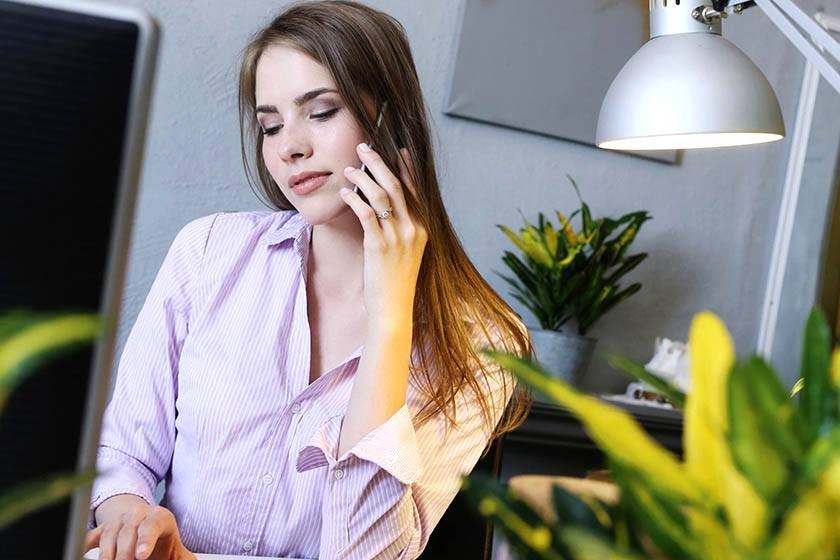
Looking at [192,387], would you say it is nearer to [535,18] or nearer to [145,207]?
[145,207]

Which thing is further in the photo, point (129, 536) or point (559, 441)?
→ point (559, 441)

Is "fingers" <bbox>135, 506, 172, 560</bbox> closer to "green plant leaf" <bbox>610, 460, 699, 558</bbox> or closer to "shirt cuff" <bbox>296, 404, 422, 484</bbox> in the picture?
"shirt cuff" <bbox>296, 404, 422, 484</bbox>

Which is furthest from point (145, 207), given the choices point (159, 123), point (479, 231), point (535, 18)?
point (535, 18)

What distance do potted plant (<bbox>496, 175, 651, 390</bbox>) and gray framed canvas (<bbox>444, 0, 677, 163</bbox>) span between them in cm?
21

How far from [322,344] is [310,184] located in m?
0.24

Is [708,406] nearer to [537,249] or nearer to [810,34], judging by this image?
[810,34]

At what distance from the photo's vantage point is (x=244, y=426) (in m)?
1.50

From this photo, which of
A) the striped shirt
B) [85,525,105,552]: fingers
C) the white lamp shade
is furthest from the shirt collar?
[85,525,105,552]: fingers

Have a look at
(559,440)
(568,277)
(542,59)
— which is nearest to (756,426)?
(559,440)

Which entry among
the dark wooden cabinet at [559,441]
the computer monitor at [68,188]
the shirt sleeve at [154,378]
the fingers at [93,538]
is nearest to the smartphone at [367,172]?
the shirt sleeve at [154,378]

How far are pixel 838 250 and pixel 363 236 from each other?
1.82 metres

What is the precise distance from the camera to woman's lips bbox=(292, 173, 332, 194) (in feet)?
5.00

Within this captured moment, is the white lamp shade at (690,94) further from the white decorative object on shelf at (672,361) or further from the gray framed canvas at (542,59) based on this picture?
the white decorative object on shelf at (672,361)

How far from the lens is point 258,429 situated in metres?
1.50
